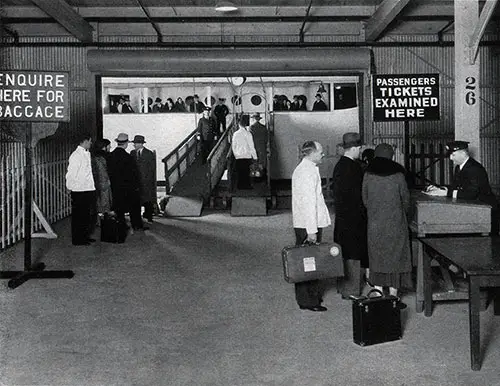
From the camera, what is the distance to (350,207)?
7461 mm

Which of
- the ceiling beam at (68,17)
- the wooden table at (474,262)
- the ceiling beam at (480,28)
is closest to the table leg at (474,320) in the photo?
the wooden table at (474,262)

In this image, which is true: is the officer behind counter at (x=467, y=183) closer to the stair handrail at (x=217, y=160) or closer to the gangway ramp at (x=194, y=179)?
the gangway ramp at (x=194, y=179)

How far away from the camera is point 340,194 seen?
7484mm

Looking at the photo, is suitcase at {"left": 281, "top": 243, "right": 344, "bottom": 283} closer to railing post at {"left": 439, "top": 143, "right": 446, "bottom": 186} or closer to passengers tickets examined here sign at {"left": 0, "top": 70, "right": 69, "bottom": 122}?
passengers tickets examined here sign at {"left": 0, "top": 70, "right": 69, "bottom": 122}

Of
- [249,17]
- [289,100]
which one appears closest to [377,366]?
[249,17]

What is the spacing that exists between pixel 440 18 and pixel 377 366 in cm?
1143

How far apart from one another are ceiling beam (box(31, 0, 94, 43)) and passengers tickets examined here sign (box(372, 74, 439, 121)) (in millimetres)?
6037

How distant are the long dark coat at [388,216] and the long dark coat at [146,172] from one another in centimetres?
801

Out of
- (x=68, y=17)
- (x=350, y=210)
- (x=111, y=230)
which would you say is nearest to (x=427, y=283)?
(x=350, y=210)

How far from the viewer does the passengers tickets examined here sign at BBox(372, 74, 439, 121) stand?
11305 mm

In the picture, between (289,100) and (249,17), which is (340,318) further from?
(289,100)

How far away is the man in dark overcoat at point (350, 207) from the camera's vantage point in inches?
292

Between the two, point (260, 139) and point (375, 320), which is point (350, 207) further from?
point (260, 139)

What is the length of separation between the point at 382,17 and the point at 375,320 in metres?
9.30
